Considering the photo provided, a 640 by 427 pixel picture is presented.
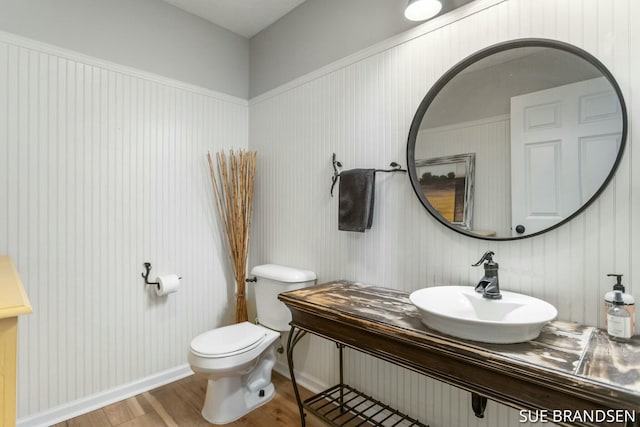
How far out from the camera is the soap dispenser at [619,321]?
41.6 inches

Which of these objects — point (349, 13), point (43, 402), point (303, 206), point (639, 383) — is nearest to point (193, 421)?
point (43, 402)

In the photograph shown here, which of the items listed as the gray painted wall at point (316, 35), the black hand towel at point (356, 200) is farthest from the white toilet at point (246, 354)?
the gray painted wall at point (316, 35)

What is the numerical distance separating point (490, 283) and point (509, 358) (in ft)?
1.31

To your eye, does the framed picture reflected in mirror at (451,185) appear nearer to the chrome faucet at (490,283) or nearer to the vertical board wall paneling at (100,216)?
the chrome faucet at (490,283)

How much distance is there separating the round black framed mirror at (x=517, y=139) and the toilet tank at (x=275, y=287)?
934 millimetres

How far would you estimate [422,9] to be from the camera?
154cm

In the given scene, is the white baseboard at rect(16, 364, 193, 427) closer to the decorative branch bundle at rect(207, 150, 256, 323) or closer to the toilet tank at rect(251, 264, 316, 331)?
the decorative branch bundle at rect(207, 150, 256, 323)

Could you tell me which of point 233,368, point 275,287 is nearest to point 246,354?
point 233,368

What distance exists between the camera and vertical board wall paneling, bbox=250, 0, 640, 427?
3.90 ft

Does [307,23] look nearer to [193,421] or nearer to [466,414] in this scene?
[466,414]

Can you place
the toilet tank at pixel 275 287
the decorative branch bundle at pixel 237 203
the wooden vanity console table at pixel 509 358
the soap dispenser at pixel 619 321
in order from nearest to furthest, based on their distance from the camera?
the wooden vanity console table at pixel 509 358 → the soap dispenser at pixel 619 321 → the toilet tank at pixel 275 287 → the decorative branch bundle at pixel 237 203

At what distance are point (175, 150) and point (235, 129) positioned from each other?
0.55m

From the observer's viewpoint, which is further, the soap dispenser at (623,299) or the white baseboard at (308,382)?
the white baseboard at (308,382)

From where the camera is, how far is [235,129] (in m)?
2.71
